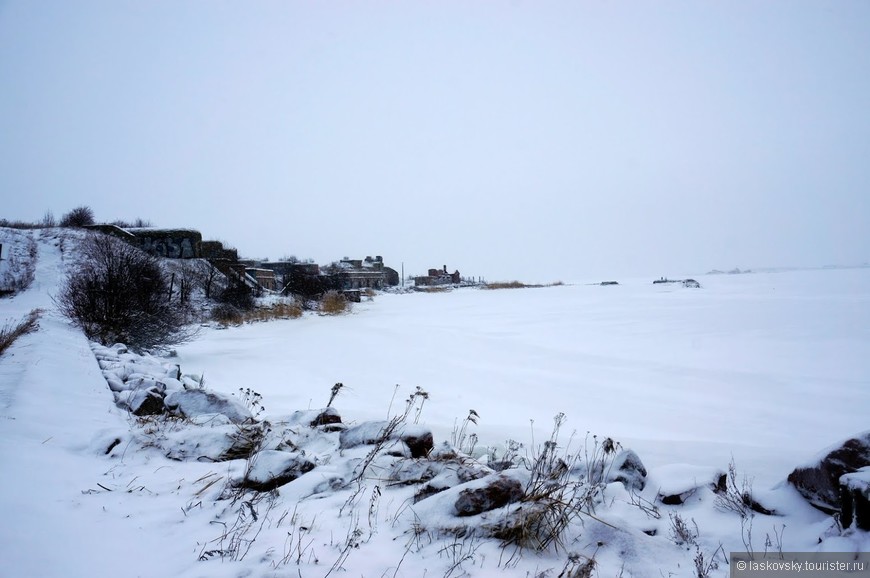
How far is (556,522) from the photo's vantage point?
8.36 feet

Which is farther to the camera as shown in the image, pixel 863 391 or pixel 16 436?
pixel 863 391

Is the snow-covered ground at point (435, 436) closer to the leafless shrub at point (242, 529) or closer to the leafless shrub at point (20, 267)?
the leafless shrub at point (242, 529)

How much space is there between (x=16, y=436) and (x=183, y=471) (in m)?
1.23

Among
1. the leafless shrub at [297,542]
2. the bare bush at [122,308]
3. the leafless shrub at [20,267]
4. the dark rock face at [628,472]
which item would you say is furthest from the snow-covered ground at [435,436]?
the leafless shrub at [20,267]

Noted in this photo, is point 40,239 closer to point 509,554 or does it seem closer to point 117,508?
point 117,508

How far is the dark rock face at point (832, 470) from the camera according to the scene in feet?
8.79

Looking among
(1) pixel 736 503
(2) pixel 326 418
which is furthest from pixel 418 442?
(1) pixel 736 503

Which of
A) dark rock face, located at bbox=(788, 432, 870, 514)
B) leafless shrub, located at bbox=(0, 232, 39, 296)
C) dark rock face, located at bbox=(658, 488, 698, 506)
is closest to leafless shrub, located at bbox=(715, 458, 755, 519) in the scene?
dark rock face, located at bbox=(658, 488, 698, 506)

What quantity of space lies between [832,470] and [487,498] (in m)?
2.10

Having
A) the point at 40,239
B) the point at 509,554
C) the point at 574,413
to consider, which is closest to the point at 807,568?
the point at 509,554

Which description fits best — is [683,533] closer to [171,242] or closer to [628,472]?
[628,472]

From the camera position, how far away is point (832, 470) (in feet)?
8.91

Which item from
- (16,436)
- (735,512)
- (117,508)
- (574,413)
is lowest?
(574,413)

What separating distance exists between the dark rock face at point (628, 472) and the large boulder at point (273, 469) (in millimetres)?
2413
